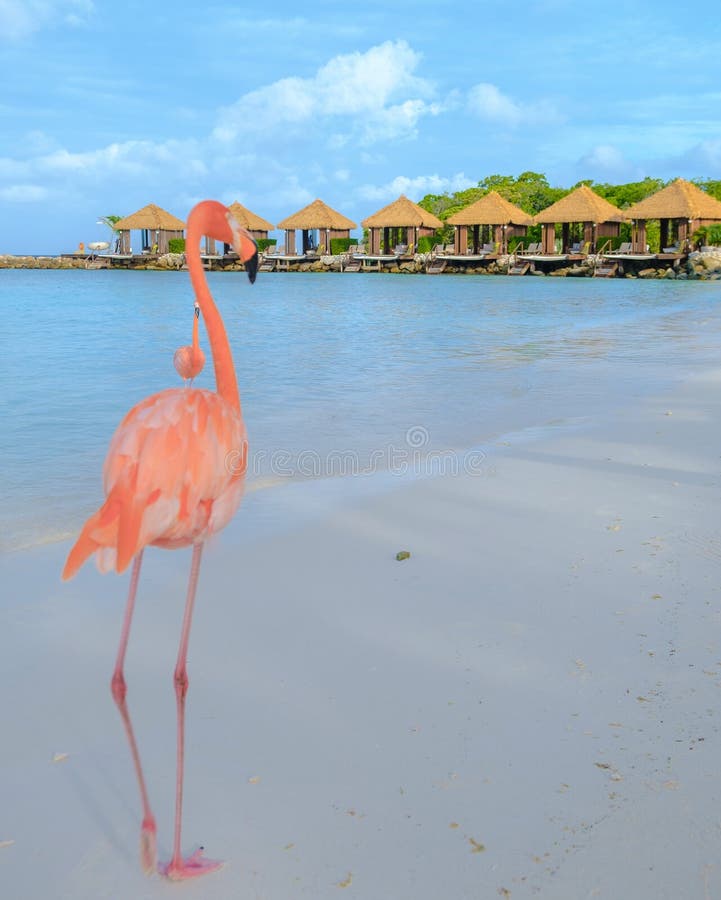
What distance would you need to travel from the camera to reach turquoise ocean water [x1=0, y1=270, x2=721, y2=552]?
7.04 m

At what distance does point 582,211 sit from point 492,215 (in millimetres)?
5751

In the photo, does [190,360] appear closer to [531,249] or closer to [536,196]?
[531,249]

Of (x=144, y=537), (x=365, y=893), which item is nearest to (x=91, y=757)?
(x=144, y=537)

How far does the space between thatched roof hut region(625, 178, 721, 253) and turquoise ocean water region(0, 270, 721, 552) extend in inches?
884

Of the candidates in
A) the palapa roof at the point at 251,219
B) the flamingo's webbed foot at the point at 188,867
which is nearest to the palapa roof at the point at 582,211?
the palapa roof at the point at 251,219

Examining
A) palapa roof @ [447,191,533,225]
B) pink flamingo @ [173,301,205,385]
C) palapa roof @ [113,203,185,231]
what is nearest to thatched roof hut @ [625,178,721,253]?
palapa roof @ [447,191,533,225]

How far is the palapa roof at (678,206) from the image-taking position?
46969 mm

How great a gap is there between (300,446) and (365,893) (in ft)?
19.0

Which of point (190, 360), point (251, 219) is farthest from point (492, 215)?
point (190, 360)

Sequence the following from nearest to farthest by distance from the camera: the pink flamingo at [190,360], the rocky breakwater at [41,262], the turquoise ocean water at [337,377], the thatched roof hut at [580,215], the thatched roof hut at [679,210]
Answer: the pink flamingo at [190,360]
the turquoise ocean water at [337,377]
the thatched roof hut at [679,210]
the thatched roof hut at [580,215]
the rocky breakwater at [41,262]

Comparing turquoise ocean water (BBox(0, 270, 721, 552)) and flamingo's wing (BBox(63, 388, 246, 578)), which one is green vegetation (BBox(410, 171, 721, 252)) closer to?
turquoise ocean water (BBox(0, 270, 721, 552))

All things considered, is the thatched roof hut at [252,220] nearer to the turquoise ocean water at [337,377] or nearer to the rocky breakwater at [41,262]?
the rocky breakwater at [41,262]

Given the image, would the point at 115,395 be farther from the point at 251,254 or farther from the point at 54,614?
the point at 251,254

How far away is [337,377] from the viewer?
1250 cm
